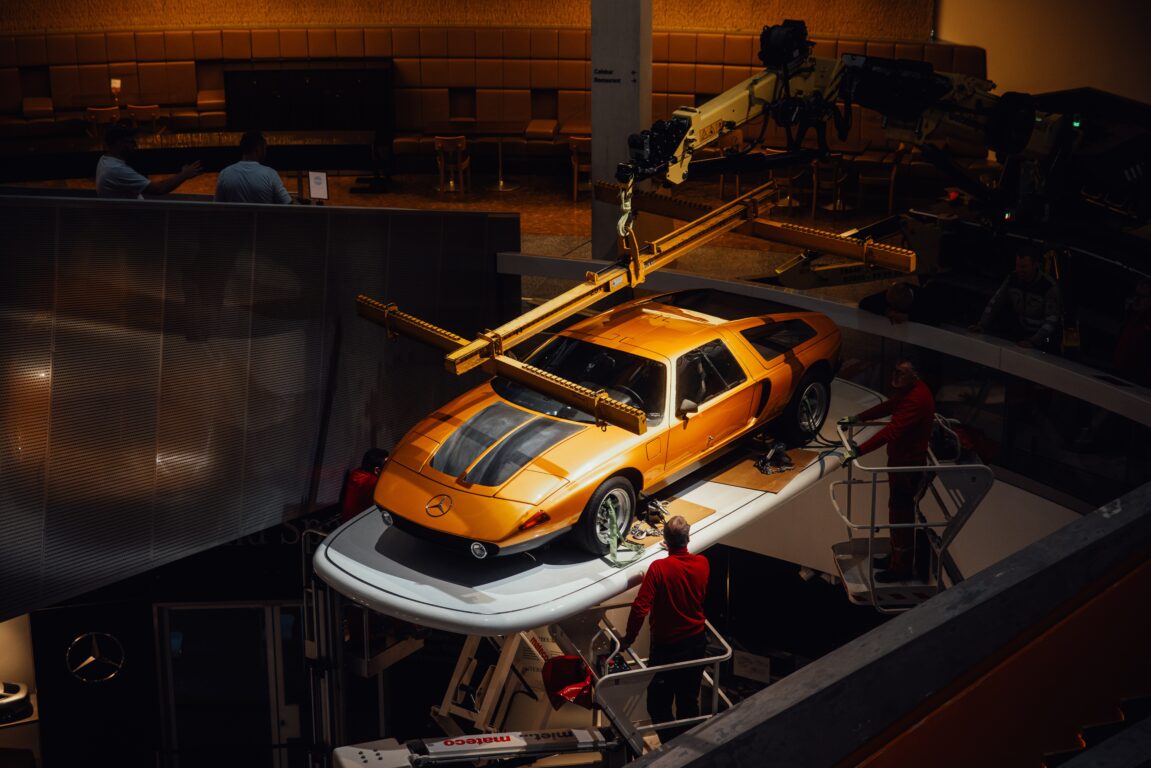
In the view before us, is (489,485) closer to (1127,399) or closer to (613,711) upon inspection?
(613,711)

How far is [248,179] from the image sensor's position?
365 inches

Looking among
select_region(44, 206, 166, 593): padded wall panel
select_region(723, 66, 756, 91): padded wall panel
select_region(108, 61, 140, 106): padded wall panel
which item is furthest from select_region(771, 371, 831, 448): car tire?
select_region(108, 61, 140, 106): padded wall panel

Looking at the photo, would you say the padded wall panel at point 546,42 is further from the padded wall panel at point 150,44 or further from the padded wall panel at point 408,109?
the padded wall panel at point 150,44

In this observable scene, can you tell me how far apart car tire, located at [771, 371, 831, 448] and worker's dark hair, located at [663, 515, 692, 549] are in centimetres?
240

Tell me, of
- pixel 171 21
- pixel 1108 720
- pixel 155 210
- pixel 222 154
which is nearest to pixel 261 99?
pixel 171 21

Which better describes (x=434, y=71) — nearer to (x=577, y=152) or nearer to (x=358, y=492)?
(x=577, y=152)

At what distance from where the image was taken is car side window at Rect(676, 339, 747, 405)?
844 centimetres

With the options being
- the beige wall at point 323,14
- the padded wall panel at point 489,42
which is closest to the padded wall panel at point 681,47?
the beige wall at point 323,14

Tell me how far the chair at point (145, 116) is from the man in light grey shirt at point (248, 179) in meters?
6.94

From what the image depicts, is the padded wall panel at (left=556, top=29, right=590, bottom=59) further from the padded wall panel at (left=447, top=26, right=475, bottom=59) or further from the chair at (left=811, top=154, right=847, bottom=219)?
the chair at (left=811, top=154, right=847, bottom=219)

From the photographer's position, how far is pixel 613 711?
7512 mm

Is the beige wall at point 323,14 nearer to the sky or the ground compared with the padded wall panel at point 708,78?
nearer to the sky

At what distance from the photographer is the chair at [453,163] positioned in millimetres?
14688

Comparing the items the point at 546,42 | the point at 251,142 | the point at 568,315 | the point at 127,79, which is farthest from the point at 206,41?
the point at 568,315
